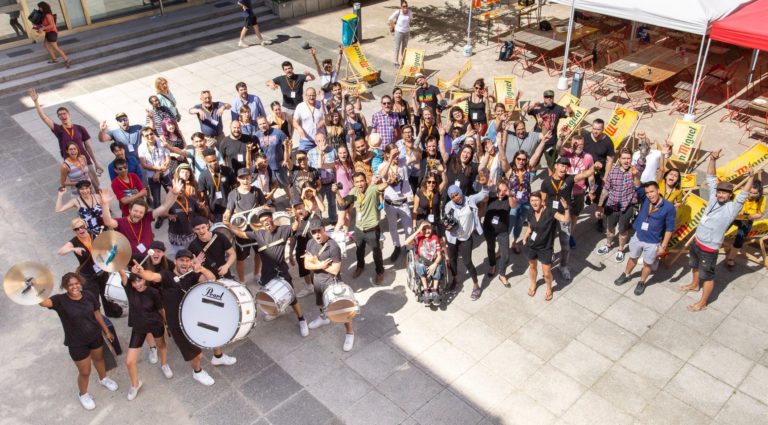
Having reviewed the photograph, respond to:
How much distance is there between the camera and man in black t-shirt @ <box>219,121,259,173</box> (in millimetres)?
9375

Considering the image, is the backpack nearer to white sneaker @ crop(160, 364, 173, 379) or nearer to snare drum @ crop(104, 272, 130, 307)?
snare drum @ crop(104, 272, 130, 307)

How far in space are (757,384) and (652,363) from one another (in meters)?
1.13

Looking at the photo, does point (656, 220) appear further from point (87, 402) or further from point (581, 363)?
point (87, 402)

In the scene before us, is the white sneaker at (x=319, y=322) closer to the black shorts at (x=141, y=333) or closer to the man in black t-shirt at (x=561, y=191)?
the black shorts at (x=141, y=333)

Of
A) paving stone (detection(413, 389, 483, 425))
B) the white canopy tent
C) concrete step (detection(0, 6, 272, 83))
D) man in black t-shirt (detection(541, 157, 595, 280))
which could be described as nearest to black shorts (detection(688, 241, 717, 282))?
man in black t-shirt (detection(541, 157, 595, 280))

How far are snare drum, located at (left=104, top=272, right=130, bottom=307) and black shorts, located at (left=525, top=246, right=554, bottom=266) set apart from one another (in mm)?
5056

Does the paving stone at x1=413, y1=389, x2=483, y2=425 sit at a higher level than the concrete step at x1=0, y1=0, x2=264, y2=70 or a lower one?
lower

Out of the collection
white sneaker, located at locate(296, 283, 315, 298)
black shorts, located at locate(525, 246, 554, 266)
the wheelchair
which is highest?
black shorts, located at locate(525, 246, 554, 266)

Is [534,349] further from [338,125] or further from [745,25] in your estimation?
[745,25]

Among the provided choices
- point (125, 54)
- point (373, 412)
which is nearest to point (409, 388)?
point (373, 412)

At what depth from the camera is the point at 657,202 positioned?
7.99 meters

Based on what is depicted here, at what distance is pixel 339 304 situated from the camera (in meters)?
7.40

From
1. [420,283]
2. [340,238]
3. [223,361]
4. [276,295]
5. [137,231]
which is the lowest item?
[223,361]

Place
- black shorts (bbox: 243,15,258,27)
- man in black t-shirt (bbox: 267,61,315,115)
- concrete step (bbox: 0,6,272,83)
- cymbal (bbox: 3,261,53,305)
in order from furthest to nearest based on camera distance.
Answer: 1. black shorts (bbox: 243,15,258,27)
2. concrete step (bbox: 0,6,272,83)
3. man in black t-shirt (bbox: 267,61,315,115)
4. cymbal (bbox: 3,261,53,305)
